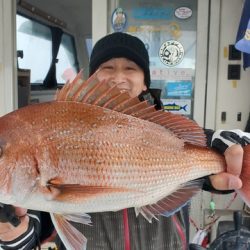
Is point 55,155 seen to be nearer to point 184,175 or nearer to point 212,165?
point 184,175

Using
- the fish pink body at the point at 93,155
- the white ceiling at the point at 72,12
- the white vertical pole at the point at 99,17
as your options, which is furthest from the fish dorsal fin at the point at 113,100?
the white ceiling at the point at 72,12

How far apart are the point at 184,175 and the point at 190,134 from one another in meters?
0.13

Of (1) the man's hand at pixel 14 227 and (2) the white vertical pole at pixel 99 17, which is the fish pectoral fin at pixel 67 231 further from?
(2) the white vertical pole at pixel 99 17

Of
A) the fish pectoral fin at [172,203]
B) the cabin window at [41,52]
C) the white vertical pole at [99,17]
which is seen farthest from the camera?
the cabin window at [41,52]

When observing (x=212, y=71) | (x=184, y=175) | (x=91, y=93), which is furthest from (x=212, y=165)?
(x=212, y=71)

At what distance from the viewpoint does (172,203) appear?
1445 mm

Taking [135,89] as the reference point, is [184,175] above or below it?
below

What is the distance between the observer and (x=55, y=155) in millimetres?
1225

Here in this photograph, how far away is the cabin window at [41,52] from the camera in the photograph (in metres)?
6.46

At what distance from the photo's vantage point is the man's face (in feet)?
5.89

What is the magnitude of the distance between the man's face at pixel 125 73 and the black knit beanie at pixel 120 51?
21 mm

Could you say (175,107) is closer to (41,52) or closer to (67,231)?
(67,231)

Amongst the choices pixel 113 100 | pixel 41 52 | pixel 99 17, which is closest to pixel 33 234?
pixel 113 100

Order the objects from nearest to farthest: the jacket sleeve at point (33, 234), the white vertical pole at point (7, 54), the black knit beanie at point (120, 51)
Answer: the jacket sleeve at point (33, 234) < the black knit beanie at point (120, 51) < the white vertical pole at point (7, 54)
